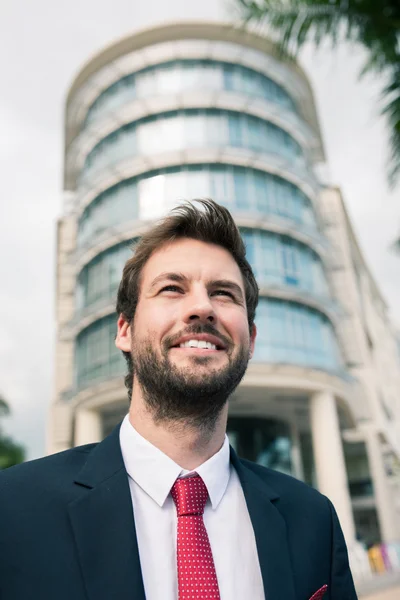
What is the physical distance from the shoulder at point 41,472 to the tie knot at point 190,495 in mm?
406

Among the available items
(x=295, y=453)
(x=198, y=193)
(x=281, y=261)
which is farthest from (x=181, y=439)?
(x=295, y=453)

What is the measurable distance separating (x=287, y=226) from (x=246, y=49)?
10.6 meters

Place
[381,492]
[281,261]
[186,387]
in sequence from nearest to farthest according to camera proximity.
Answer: [186,387] → [281,261] → [381,492]

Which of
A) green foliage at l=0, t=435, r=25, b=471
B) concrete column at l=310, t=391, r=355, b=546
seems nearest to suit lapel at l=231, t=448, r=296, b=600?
concrete column at l=310, t=391, r=355, b=546

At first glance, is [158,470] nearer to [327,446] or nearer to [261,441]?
[327,446]

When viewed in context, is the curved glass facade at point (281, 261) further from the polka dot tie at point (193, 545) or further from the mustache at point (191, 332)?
the polka dot tie at point (193, 545)

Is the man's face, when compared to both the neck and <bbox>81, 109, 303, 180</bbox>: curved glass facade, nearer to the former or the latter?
the neck

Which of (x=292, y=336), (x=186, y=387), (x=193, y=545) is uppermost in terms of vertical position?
(x=292, y=336)

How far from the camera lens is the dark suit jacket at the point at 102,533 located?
1.67m

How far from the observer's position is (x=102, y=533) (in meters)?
1.82

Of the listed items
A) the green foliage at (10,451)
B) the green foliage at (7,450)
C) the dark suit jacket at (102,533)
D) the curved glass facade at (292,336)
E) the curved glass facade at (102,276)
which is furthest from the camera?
the green foliage at (10,451)

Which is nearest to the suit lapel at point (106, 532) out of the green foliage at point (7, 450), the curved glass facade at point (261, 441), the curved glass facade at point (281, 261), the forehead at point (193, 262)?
the forehead at point (193, 262)

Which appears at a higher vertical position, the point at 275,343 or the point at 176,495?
the point at 275,343

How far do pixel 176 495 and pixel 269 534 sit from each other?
1.33 feet
